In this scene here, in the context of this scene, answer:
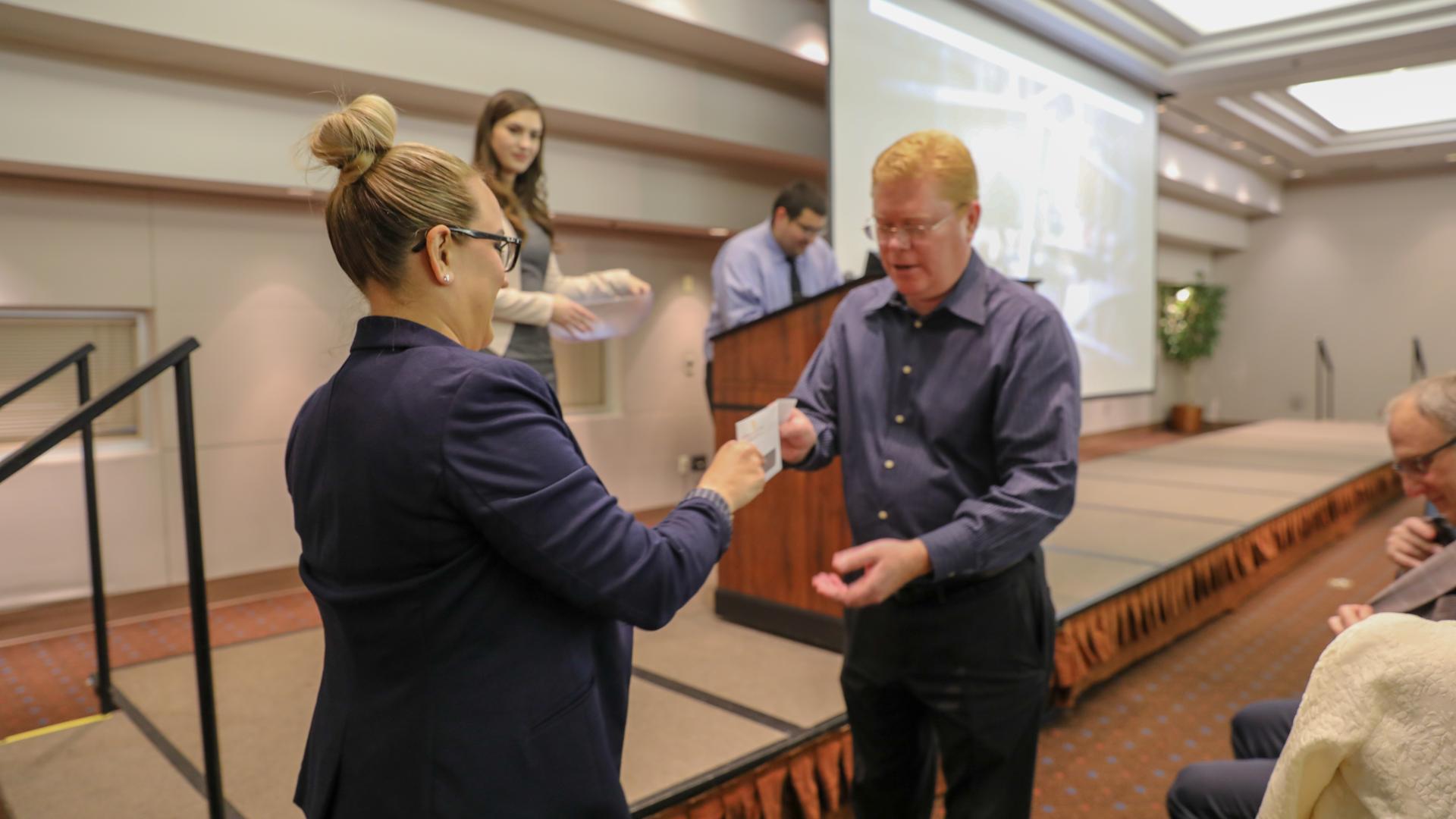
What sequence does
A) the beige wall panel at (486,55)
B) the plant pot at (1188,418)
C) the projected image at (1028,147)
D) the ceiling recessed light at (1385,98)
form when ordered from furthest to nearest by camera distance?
1. the plant pot at (1188,418)
2. the ceiling recessed light at (1385,98)
3. the projected image at (1028,147)
4. the beige wall panel at (486,55)

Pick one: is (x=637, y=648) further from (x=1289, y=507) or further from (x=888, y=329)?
(x=1289, y=507)

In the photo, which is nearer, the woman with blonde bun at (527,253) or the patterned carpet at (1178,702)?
the woman with blonde bun at (527,253)

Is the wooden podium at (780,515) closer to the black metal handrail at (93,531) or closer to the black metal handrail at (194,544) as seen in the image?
the black metal handrail at (194,544)

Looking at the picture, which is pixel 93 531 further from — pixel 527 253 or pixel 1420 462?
pixel 1420 462

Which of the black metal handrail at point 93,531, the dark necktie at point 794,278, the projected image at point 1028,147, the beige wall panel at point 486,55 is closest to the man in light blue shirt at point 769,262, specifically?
the dark necktie at point 794,278

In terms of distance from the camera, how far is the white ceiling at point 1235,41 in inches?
219

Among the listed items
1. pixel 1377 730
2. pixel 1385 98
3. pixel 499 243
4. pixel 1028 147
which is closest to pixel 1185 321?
pixel 1385 98

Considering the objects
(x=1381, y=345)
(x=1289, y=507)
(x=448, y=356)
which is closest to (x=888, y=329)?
(x=448, y=356)

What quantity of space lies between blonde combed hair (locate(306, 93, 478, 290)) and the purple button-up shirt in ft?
2.62

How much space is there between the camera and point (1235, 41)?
20.7 feet

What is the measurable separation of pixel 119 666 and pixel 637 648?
160cm

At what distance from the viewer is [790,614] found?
284 cm

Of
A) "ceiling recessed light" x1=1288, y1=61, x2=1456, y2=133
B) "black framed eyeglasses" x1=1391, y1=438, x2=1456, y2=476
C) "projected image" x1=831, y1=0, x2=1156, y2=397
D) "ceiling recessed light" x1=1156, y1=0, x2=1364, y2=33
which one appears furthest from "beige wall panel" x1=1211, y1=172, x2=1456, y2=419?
"black framed eyeglasses" x1=1391, y1=438, x2=1456, y2=476

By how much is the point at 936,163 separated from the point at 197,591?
1478mm
